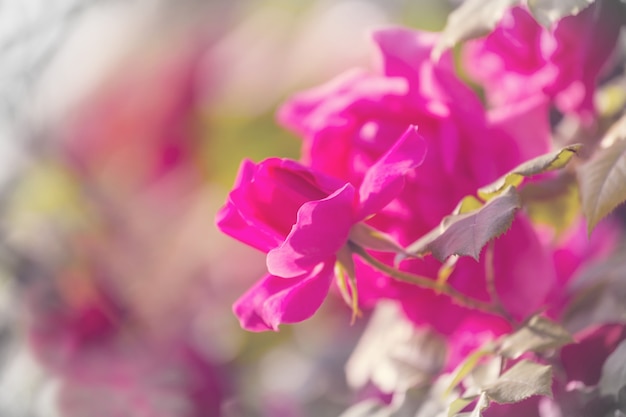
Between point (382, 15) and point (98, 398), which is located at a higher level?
point (382, 15)

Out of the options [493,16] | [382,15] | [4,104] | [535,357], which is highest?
[4,104]

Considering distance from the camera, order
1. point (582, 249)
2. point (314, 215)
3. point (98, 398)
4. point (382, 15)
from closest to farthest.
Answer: point (314, 215), point (582, 249), point (98, 398), point (382, 15)

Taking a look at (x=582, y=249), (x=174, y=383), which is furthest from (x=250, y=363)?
(x=582, y=249)

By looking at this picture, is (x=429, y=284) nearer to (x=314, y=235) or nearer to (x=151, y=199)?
(x=314, y=235)

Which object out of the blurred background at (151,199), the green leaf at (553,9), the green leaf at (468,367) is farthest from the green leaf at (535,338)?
the blurred background at (151,199)

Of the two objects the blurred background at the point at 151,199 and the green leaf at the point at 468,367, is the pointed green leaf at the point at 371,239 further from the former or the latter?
the blurred background at the point at 151,199

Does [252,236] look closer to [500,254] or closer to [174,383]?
[500,254]

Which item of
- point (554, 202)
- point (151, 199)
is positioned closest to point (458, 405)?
point (554, 202)
